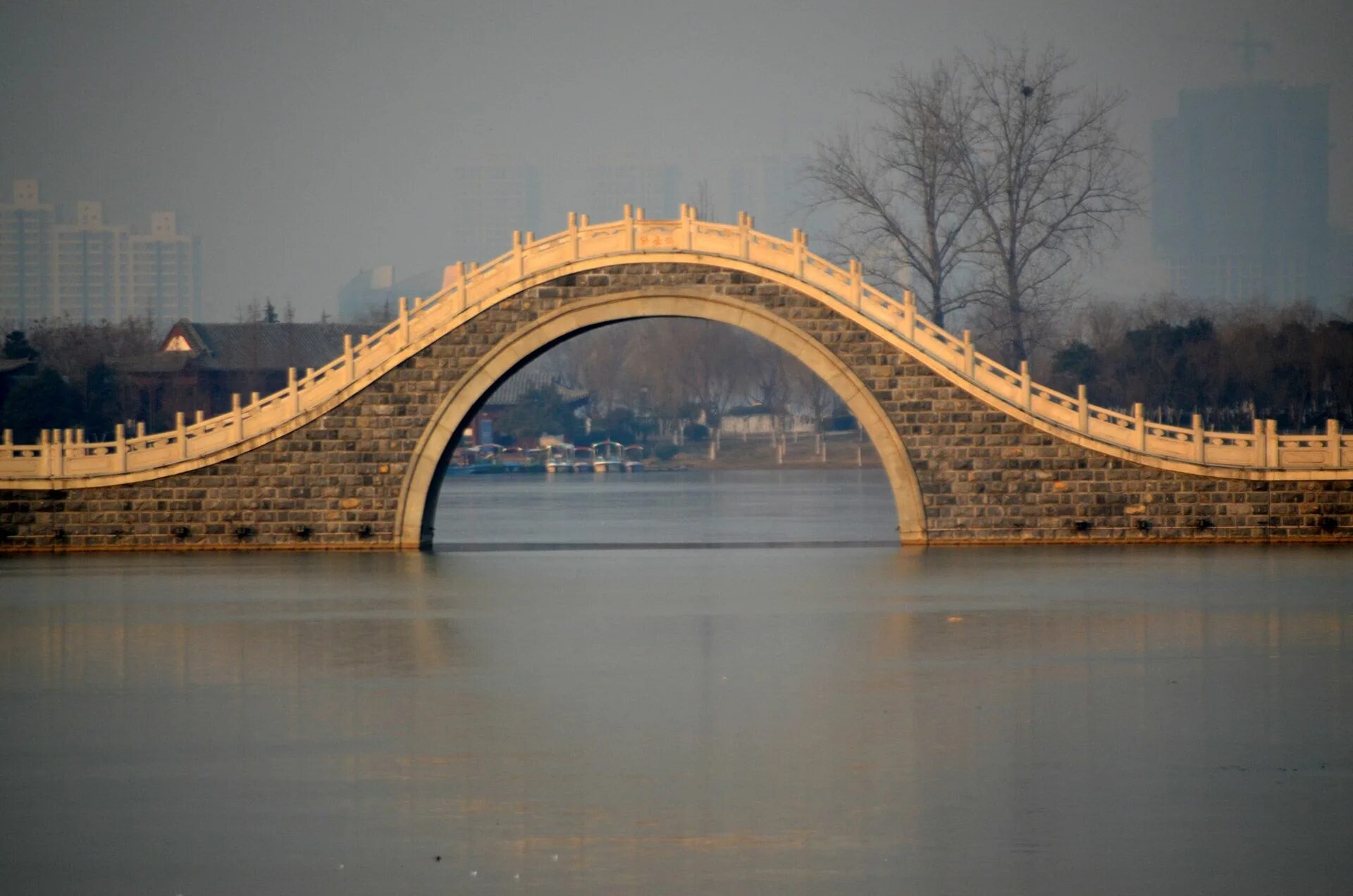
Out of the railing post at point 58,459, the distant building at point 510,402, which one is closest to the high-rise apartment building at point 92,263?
the distant building at point 510,402

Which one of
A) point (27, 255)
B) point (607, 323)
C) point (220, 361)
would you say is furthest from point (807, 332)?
point (27, 255)

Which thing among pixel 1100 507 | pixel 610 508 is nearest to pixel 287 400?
pixel 1100 507

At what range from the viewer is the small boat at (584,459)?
78.3 meters

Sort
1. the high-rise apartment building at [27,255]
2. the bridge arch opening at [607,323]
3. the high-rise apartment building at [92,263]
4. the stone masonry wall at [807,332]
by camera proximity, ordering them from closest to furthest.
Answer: the stone masonry wall at [807,332] → the bridge arch opening at [607,323] → the high-rise apartment building at [27,255] → the high-rise apartment building at [92,263]

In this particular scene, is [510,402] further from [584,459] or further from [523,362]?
[523,362]

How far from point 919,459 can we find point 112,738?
52.9 feet

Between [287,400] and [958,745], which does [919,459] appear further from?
[958,745]

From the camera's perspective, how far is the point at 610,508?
41844 millimetres

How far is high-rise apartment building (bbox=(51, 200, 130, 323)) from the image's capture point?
629ft

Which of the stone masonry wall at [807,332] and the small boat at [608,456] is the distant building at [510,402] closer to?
the small boat at [608,456]

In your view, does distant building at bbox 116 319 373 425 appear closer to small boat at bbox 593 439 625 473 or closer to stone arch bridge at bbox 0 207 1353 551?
small boat at bbox 593 439 625 473

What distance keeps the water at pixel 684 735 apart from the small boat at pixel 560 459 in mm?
54304

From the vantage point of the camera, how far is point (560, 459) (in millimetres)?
78812

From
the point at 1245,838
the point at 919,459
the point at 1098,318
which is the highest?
the point at 1098,318
